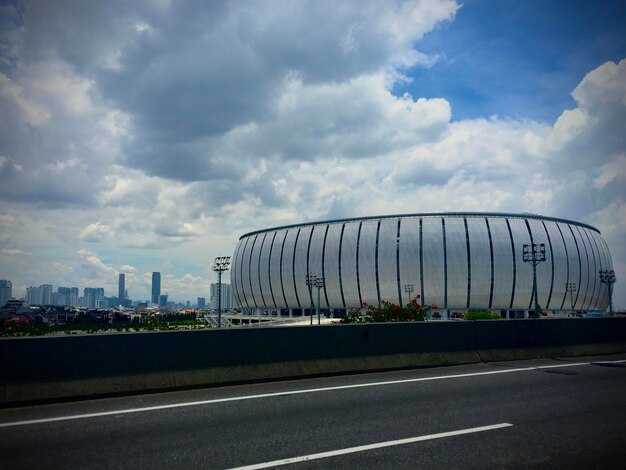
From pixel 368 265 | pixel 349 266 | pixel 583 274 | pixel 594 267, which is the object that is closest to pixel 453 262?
pixel 368 265

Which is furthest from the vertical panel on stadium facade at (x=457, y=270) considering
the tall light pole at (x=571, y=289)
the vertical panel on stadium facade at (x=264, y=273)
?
the vertical panel on stadium facade at (x=264, y=273)

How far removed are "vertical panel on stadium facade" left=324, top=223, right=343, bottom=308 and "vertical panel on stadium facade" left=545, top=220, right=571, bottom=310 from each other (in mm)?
39846

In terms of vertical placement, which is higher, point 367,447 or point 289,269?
point 289,269

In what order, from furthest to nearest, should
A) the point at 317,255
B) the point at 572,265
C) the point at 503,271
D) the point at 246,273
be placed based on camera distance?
1. the point at 246,273
2. the point at 317,255
3. the point at 572,265
4. the point at 503,271

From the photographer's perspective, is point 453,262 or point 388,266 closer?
point 453,262

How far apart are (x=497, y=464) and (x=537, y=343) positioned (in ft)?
36.8

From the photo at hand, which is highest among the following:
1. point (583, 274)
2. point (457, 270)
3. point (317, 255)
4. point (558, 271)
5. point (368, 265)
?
point (317, 255)

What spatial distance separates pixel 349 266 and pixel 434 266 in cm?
1610

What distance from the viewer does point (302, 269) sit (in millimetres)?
95125

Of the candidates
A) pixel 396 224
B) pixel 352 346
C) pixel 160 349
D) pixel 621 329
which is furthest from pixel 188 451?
pixel 396 224

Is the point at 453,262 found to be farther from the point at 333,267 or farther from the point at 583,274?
the point at 583,274

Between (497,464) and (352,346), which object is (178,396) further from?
(497,464)

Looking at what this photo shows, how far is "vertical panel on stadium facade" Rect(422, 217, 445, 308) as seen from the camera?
83375 mm

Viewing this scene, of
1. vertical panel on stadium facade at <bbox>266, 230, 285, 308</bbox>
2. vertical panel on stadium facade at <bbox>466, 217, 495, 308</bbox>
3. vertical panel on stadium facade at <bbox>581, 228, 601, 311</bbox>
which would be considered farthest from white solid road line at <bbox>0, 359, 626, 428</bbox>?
vertical panel on stadium facade at <bbox>581, 228, 601, 311</bbox>
